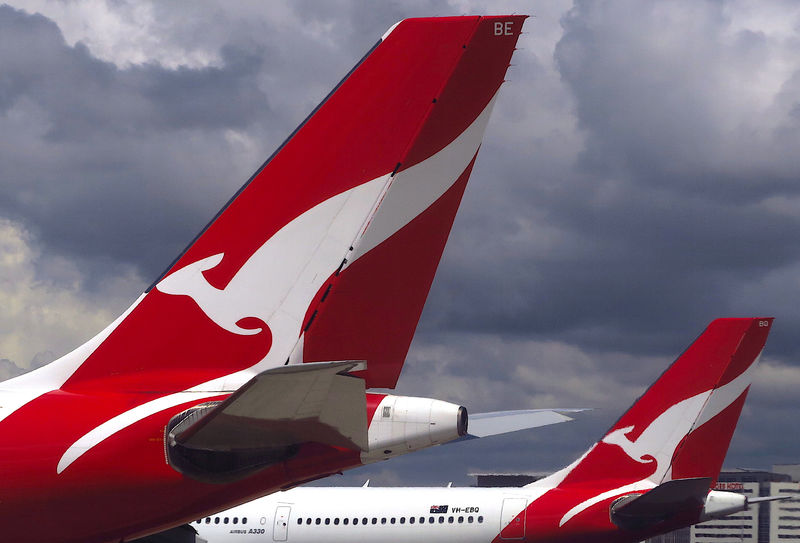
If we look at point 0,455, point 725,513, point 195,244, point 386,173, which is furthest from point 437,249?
point 725,513

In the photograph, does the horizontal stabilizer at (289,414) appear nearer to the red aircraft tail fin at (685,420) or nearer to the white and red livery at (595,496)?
A: the white and red livery at (595,496)

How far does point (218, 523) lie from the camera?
31.0 m

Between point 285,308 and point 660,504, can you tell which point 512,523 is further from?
point 285,308

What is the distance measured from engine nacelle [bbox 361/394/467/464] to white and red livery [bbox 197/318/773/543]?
21.1m

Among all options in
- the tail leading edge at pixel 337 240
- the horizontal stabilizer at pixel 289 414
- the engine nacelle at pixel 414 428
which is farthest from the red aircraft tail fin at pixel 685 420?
the horizontal stabilizer at pixel 289 414

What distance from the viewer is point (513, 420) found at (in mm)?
20844

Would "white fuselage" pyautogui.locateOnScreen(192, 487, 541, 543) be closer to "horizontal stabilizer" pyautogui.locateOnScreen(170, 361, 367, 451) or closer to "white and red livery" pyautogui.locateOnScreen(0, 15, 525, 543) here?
"white and red livery" pyautogui.locateOnScreen(0, 15, 525, 543)

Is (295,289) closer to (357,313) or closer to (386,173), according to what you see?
(357,313)

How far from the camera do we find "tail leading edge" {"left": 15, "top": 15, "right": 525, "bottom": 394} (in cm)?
1047

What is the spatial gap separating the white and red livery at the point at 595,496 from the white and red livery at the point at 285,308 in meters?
20.8

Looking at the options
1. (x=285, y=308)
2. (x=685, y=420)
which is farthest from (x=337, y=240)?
(x=685, y=420)

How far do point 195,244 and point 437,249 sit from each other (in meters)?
2.52

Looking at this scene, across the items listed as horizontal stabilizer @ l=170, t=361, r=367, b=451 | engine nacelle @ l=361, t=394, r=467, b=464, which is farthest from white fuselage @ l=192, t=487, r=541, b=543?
horizontal stabilizer @ l=170, t=361, r=367, b=451

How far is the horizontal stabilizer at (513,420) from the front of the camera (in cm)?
2025
